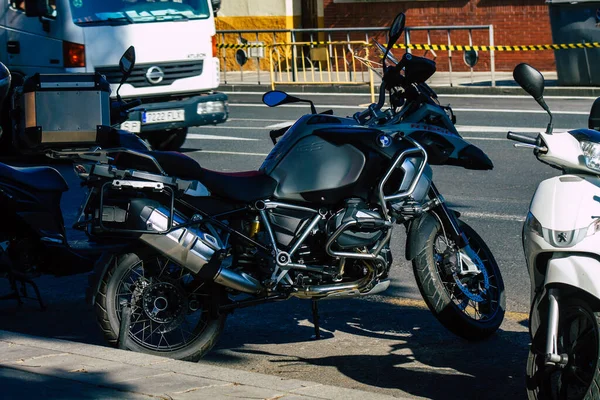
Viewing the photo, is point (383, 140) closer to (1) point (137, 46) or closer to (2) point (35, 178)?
(2) point (35, 178)

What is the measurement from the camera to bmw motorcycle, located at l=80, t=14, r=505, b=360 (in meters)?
4.99

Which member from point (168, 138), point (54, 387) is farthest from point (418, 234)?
point (168, 138)

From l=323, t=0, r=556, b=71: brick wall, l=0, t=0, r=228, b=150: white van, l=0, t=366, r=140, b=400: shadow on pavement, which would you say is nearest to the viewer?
l=0, t=366, r=140, b=400: shadow on pavement

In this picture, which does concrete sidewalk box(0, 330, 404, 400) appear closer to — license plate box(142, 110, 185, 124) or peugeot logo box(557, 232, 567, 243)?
peugeot logo box(557, 232, 567, 243)

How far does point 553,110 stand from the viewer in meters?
16.3

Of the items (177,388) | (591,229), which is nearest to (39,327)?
(177,388)

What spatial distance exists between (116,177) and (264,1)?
871 inches

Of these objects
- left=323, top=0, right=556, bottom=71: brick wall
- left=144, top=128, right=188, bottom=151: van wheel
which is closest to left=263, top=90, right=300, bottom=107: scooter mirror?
left=144, top=128, right=188, bottom=151: van wheel

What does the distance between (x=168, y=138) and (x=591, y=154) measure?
9.47m

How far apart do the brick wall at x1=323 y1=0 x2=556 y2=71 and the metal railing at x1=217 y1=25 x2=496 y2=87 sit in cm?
49

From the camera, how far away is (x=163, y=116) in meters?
12.2

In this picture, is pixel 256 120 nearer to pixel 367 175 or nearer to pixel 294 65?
pixel 294 65

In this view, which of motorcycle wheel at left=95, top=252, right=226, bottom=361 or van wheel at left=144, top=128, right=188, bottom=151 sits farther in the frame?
van wheel at left=144, top=128, right=188, bottom=151

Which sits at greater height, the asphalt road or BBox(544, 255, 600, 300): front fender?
BBox(544, 255, 600, 300): front fender
